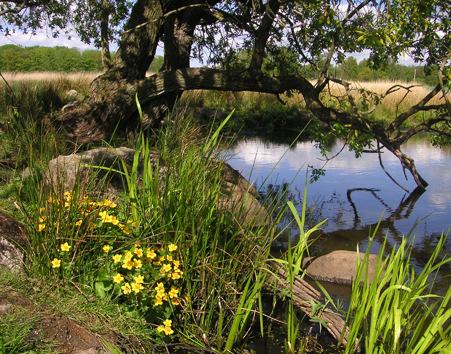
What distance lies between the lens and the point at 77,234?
11.6 feet

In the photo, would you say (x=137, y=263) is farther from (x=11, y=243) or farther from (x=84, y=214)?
(x=11, y=243)

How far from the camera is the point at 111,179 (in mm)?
5113

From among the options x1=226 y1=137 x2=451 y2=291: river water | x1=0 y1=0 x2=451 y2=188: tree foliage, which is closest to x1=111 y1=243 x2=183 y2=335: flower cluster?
x1=226 y1=137 x2=451 y2=291: river water

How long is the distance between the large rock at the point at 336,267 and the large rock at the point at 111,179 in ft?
4.10

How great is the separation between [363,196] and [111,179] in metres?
5.98

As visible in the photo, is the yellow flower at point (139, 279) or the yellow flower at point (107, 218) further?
the yellow flower at point (107, 218)

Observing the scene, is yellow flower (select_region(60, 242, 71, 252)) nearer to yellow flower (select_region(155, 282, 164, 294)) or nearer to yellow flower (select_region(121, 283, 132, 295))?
yellow flower (select_region(121, 283, 132, 295))

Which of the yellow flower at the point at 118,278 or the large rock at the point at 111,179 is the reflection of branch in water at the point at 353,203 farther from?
the yellow flower at the point at 118,278

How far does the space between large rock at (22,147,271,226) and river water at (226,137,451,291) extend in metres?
0.33

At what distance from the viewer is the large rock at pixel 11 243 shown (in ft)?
11.5

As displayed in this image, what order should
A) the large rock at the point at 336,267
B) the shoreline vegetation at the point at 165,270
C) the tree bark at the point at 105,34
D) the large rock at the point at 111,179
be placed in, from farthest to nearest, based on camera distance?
the tree bark at the point at 105,34
the large rock at the point at 336,267
the large rock at the point at 111,179
the shoreline vegetation at the point at 165,270

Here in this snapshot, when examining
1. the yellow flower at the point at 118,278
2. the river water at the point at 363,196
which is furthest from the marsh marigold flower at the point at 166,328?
the river water at the point at 363,196

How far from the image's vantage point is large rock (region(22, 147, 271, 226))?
12.7 feet

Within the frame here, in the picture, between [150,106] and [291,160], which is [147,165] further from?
[291,160]
